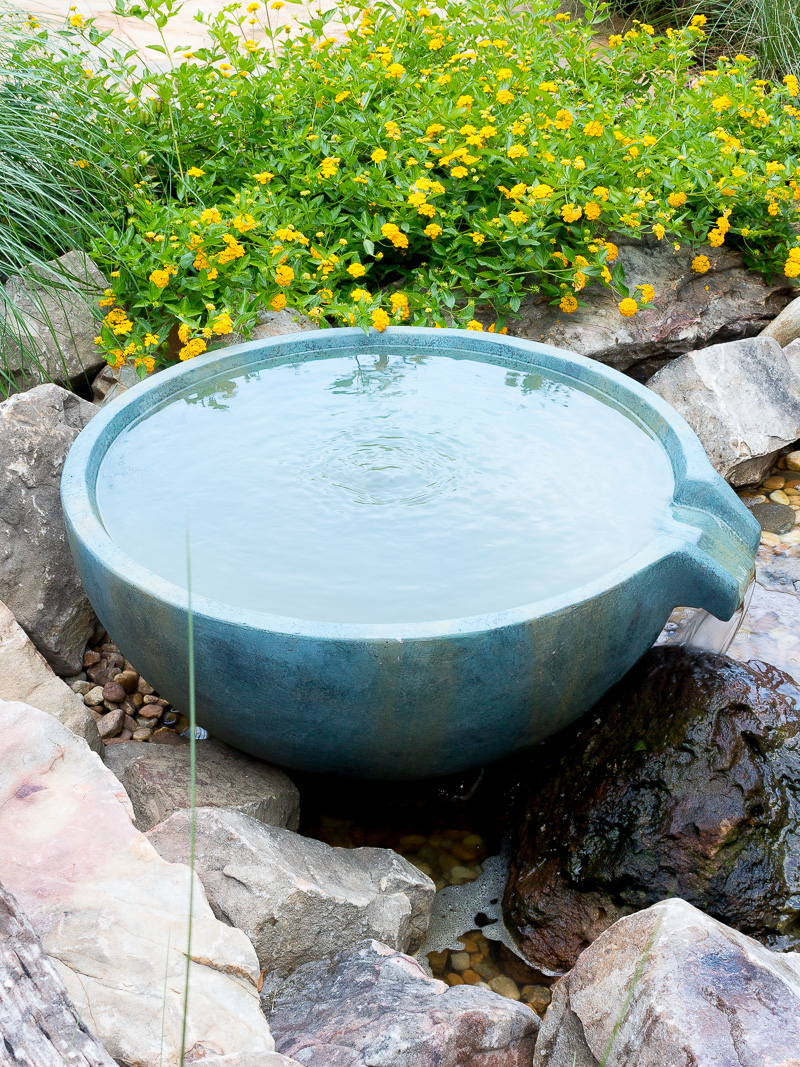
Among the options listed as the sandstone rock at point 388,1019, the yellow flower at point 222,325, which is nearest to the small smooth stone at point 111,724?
the sandstone rock at point 388,1019

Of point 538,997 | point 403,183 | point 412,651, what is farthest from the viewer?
point 403,183

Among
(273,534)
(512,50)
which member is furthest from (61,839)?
(512,50)

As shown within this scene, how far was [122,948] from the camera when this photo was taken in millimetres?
1341

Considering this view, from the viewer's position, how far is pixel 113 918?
1384mm

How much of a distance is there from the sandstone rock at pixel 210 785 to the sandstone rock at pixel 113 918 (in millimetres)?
348

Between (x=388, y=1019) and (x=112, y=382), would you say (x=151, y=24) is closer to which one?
(x=112, y=382)

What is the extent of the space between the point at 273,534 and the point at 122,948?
39.6 inches

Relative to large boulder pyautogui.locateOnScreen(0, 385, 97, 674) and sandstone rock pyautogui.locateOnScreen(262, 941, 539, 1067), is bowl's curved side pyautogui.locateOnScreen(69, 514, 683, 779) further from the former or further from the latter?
large boulder pyautogui.locateOnScreen(0, 385, 97, 674)

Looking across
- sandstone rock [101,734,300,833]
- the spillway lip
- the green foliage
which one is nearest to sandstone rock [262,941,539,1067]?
sandstone rock [101,734,300,833]

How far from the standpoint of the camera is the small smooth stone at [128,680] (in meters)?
2.73

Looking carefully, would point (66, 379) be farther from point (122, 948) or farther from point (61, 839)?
point (122, 948)

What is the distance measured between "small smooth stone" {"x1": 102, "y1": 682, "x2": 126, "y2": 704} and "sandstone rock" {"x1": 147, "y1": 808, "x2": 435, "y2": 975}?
36.3 inches

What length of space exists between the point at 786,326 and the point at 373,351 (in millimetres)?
1755

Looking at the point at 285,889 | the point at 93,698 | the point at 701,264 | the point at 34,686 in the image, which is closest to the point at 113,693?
the point at 93,698
